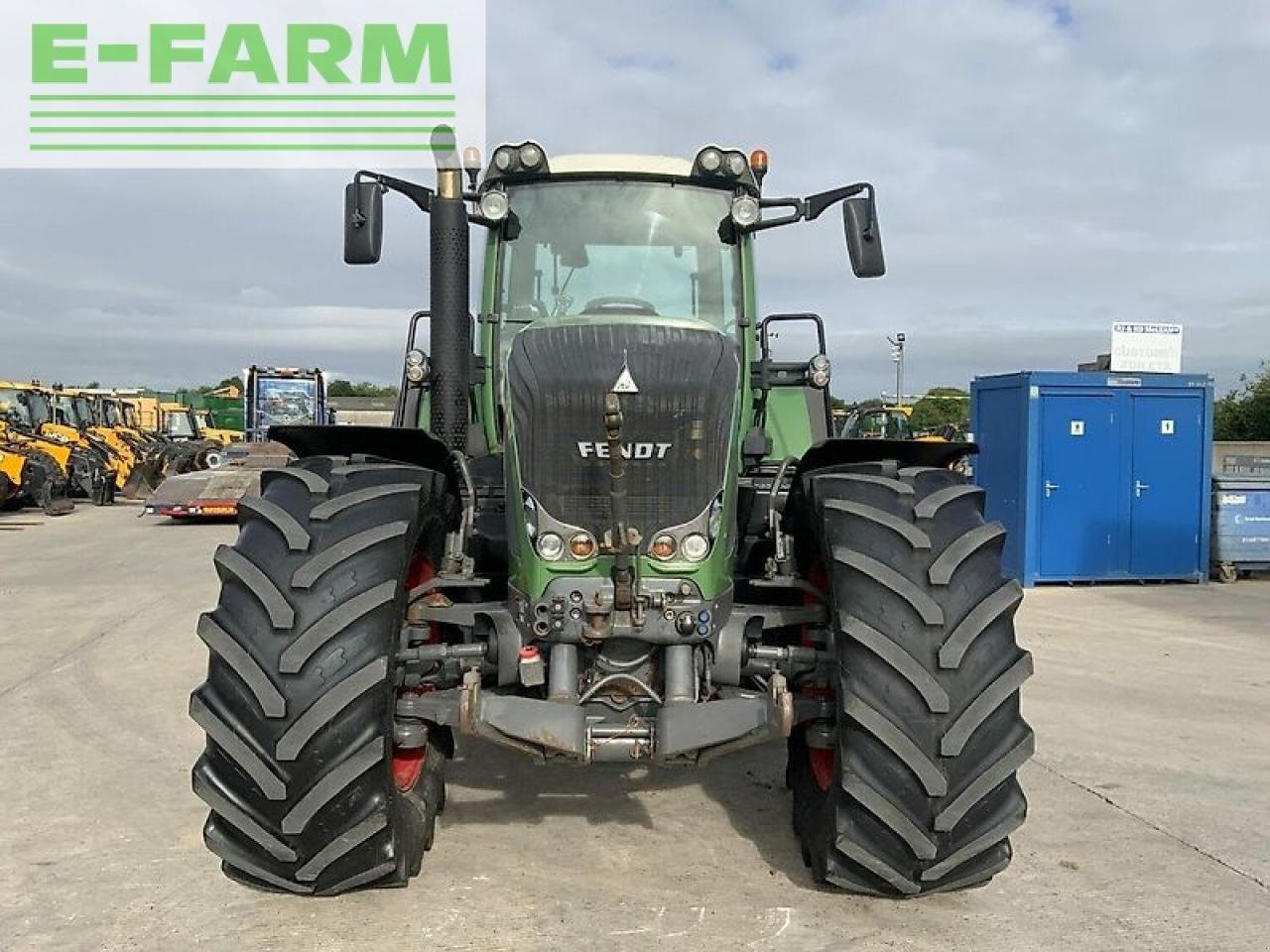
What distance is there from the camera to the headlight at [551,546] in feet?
11.3

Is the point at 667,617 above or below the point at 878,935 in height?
above

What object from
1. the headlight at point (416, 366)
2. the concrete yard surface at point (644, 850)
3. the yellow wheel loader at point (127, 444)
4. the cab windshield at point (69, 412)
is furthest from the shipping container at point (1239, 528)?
the cab windshield at point (69, 412)

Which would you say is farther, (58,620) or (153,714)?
(58,620)

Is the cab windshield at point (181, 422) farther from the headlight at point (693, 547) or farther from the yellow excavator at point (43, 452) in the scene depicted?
the headlight at point (693, 547)

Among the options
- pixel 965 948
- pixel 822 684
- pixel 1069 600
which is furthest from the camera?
pixel 1069 600

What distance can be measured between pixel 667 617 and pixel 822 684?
25.5 inches

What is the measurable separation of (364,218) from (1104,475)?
9430 millimetres

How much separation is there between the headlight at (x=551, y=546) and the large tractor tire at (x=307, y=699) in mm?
417

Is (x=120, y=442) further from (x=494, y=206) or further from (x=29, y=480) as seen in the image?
(x=494, y=206)

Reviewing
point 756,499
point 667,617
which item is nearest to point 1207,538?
point 756,499

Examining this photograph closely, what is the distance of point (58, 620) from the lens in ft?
29.1

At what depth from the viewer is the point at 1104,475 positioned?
11.5m

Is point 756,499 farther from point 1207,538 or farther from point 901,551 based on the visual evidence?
point 1207,538

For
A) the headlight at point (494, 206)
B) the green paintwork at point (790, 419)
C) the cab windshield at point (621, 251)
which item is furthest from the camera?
the green paintwork at point (790, 419)
